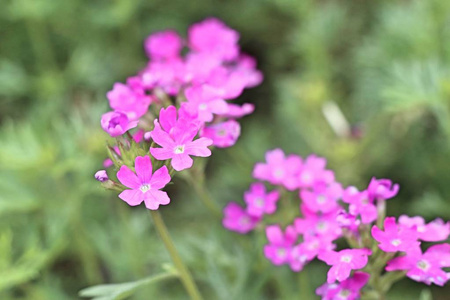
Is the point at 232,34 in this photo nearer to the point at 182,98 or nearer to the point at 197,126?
the point at 182,98

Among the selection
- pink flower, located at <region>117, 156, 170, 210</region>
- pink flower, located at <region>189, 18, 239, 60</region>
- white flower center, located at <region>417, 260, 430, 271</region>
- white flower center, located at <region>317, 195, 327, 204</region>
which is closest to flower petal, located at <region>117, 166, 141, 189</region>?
pink flower, located at <region>117, 156, 170, 210</region>

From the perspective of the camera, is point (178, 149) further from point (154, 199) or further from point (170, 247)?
point (170, 247)

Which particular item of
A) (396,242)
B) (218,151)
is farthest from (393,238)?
(218,151)

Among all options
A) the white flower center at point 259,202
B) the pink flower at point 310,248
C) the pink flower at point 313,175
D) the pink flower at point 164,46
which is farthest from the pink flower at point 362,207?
the pink flower at point 164,46

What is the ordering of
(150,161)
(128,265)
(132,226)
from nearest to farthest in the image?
(150,161) < (128,265) < (132,226)

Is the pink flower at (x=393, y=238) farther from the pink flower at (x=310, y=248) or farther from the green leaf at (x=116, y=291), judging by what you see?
the green leaf at (x=116, y=291)

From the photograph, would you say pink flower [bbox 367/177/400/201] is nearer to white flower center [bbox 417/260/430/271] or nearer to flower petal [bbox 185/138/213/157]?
white flower center [bbox 417/260/430/271]

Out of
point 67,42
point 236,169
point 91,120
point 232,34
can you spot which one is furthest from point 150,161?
point 67,42
